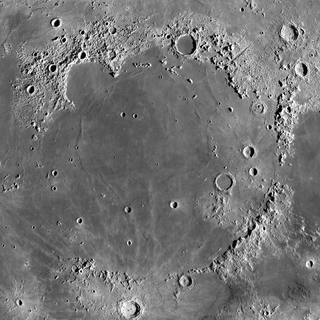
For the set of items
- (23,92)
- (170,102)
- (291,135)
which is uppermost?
(23,92)

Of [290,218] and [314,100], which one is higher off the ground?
[314,100]

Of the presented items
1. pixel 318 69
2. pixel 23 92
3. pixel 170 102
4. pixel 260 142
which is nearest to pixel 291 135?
pixel 260 142

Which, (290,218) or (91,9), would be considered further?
(91,9)

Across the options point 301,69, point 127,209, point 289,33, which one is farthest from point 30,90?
point 301,69

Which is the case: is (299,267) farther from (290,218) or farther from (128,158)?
(128,158)

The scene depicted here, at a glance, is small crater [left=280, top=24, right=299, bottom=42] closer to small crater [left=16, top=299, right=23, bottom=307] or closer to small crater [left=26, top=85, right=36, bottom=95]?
small crater [left=26, top=85, right=36, bottom=95]

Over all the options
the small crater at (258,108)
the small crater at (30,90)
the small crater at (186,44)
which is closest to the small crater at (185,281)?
the small crater at (258,108)
